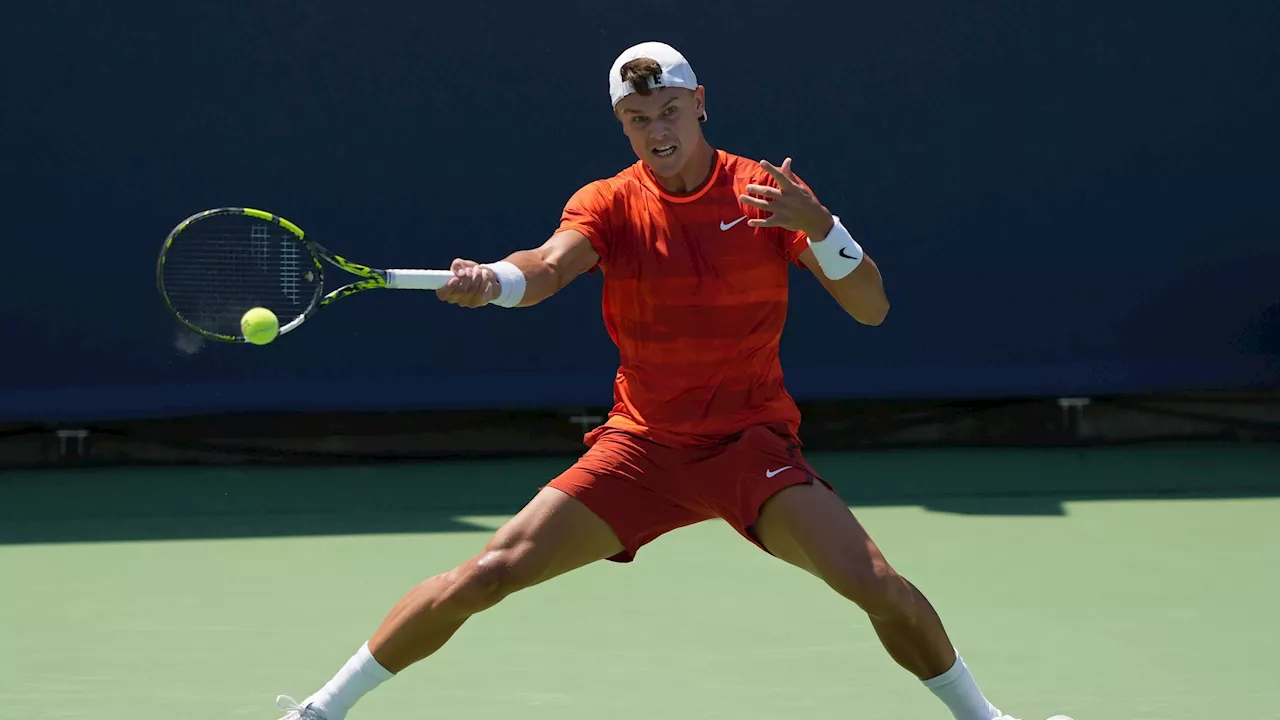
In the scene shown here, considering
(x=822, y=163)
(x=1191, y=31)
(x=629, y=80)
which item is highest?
(x=1191, y=31)

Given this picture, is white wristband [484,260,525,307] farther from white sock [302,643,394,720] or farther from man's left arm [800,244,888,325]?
white sock [302,643,394,720]

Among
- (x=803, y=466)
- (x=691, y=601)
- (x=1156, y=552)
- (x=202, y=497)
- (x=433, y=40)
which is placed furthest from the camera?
(x=433, y=40)

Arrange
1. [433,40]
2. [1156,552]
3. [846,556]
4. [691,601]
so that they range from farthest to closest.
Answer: [433,40], [1156,552], [691,601], [846,556]

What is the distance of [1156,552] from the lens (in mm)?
6168

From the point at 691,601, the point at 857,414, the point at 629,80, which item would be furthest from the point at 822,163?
the point at 629,80

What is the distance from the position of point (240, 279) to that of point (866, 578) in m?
2.00

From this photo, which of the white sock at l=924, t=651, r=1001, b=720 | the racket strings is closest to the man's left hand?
the white sock at l=924, t=651, r=1001, b=720

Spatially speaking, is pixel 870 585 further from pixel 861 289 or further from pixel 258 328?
pixel 258 328

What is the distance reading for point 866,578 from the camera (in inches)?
140

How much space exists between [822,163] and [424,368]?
1.98 metres

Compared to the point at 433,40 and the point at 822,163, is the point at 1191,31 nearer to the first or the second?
the point at 822,163

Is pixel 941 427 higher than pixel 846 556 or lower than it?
higher

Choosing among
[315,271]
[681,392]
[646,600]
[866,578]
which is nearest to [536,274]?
[681,392]

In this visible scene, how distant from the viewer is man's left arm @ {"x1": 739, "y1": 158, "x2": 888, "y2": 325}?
11.8 feet
